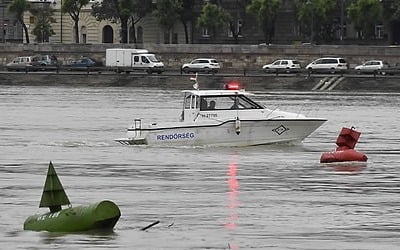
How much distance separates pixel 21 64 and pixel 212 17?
16.0 meters

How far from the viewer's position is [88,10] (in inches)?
5054

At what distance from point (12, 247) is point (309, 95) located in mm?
66494

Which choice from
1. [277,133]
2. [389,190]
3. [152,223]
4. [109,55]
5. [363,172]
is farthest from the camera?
[109,55]

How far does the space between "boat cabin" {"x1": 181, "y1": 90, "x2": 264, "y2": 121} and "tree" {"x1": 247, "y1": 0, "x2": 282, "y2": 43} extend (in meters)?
71.4

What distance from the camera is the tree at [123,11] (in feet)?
400

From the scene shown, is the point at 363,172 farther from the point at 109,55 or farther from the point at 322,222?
the point at 109,55

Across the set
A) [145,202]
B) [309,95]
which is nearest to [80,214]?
[145,202]

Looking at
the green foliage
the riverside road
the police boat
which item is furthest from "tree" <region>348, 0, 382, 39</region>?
the police boat

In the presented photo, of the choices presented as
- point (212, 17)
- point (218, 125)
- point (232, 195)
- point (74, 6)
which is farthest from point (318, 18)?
point (232, 195)

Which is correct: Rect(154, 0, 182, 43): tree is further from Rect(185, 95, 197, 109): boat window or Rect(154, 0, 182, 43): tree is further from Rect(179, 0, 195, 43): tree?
Rect(185, 95, 197, 109): boat window

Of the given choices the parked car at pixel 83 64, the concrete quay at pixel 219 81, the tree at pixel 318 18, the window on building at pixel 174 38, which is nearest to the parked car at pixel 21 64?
the concrete quay at pixel 219 81

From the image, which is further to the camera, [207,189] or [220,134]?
[220,134]

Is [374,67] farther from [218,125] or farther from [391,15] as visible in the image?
[218,125]

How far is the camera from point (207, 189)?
33.3 metres
